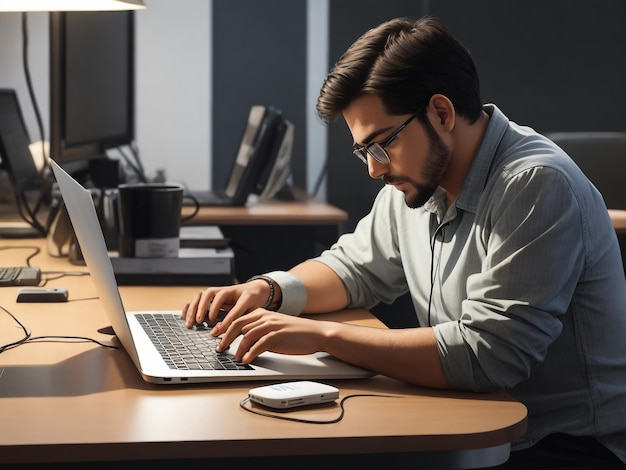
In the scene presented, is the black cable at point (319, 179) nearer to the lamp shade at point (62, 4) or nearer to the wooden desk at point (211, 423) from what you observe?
the lamp shade at point (62, 4)

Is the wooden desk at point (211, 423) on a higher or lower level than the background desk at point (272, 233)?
higher

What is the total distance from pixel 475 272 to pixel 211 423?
1.87ft

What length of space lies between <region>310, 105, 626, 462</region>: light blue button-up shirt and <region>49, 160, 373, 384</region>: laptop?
167 mm

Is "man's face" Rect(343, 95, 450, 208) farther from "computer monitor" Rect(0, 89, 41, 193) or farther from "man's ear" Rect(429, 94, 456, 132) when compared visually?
"computer monitor" Rect(0, 89, 41, 193)

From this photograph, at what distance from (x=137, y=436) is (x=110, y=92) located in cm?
221

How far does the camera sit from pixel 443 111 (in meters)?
1.43

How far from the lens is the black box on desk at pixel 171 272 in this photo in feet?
6.50

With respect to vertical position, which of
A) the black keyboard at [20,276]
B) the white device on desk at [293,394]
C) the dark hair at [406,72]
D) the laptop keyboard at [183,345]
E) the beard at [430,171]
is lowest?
the black keyboard at [20,276]

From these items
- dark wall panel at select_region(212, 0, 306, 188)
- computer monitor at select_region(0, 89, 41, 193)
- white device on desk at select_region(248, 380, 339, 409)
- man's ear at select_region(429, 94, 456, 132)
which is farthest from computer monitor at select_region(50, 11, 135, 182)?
white device on desk at select_region(248, 380, 339, 409)

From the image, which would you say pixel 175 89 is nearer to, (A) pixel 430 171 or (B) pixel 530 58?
(B) pixel 530 58

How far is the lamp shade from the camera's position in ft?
5.75

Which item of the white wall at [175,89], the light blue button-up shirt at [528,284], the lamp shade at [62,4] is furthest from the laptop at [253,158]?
the light blue button-up shirt at [528,284]

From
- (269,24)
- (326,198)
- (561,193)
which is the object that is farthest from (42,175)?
(561,193)

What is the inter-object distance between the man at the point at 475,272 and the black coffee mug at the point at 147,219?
468 mm
